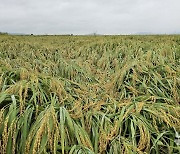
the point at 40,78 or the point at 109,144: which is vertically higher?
the point at 40,78

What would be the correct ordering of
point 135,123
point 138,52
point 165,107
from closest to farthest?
point 135,123, point 165,107, point 138,52

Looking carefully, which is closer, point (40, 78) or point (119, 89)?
point (40, 78)

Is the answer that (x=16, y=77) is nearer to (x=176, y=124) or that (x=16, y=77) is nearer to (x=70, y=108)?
(x=70, y=108)

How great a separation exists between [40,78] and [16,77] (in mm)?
246

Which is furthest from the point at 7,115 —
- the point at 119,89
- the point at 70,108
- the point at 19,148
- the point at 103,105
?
the point at 119,89

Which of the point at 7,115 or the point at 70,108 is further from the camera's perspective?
the point at 70,108

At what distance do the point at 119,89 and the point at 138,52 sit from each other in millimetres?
2014

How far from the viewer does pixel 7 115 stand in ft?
6.08

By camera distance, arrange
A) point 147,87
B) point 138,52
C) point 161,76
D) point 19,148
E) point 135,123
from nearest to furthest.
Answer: point 19,148 < point 135,123 < point 147,87 < point 161,76 < point 138,52

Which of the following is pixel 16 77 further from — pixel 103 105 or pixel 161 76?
pixel 161 76

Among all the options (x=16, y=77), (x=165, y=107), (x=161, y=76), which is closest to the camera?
(x=165, y=107)

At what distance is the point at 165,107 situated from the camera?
2.33 metres

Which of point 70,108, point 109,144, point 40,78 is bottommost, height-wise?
point 109,144

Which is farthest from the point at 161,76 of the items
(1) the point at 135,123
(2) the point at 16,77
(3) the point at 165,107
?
(2) the point at 16,77
